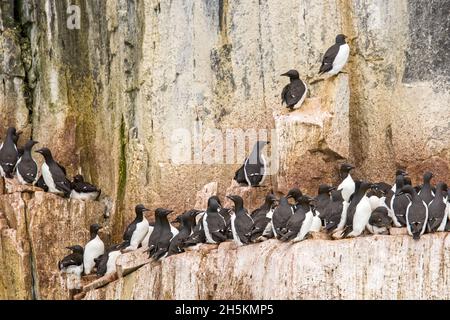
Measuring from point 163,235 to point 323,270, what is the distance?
128 inches

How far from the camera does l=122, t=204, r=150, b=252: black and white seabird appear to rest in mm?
25062

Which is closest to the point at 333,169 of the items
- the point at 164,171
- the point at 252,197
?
the point at 252,197

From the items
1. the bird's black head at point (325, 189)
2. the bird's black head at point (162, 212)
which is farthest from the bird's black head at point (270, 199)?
the bird's black head at point (162, 212)

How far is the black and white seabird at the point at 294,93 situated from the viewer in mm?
24938

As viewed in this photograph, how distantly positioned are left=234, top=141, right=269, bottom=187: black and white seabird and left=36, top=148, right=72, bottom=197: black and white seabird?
278cm

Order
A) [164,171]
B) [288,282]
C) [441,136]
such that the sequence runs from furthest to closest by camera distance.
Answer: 1. [164,171]
2. [441,136]
3. [288,282]

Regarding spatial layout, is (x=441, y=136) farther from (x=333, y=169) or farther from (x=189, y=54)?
(x=189, y=54)

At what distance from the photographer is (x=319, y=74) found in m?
25.4

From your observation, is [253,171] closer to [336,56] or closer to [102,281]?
[336,56]

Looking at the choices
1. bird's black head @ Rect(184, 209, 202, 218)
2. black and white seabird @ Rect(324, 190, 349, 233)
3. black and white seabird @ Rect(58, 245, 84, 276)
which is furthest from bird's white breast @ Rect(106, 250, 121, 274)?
black and white seabird @ Rect(324, 190, 349, 233)

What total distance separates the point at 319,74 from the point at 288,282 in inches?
178

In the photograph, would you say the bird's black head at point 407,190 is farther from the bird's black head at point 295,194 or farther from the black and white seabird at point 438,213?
the bird's black head at point 295,194

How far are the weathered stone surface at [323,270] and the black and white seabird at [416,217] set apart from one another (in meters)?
0.10

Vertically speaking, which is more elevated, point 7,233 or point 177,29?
point 177,29
